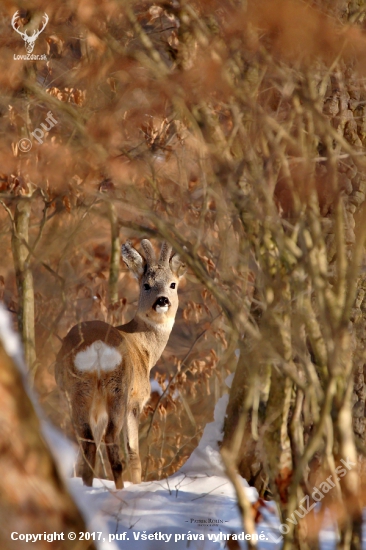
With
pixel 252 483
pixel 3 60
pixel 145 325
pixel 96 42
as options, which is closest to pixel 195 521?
pixel 252 483

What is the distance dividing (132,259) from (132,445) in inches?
78.6

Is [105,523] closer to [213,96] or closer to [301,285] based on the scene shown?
[301,285]

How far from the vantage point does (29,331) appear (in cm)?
743

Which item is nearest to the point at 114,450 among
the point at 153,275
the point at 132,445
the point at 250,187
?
the point at 132,445

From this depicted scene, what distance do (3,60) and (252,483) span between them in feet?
14.8

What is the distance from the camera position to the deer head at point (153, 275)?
741 cm

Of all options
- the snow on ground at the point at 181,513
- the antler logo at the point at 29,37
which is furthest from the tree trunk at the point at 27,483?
the antler logo at the point at 29,37

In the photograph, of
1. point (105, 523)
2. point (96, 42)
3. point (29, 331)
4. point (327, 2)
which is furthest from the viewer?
point (29, 331)

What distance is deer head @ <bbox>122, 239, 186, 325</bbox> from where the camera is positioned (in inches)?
292

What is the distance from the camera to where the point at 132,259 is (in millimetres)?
7516

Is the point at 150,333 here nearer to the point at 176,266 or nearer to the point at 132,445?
the point at 176,266

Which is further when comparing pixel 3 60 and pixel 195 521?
pixel 3 60

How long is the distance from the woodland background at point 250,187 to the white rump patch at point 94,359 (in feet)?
3.47

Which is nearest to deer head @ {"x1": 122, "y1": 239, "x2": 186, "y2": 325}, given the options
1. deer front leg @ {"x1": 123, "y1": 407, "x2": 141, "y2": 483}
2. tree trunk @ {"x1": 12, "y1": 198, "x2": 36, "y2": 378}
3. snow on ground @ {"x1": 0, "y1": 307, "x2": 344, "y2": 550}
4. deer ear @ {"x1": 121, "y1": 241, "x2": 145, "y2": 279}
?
deer ear @ {"x1": 121, "y1": 241, "x2": 145, "y2": 279}
